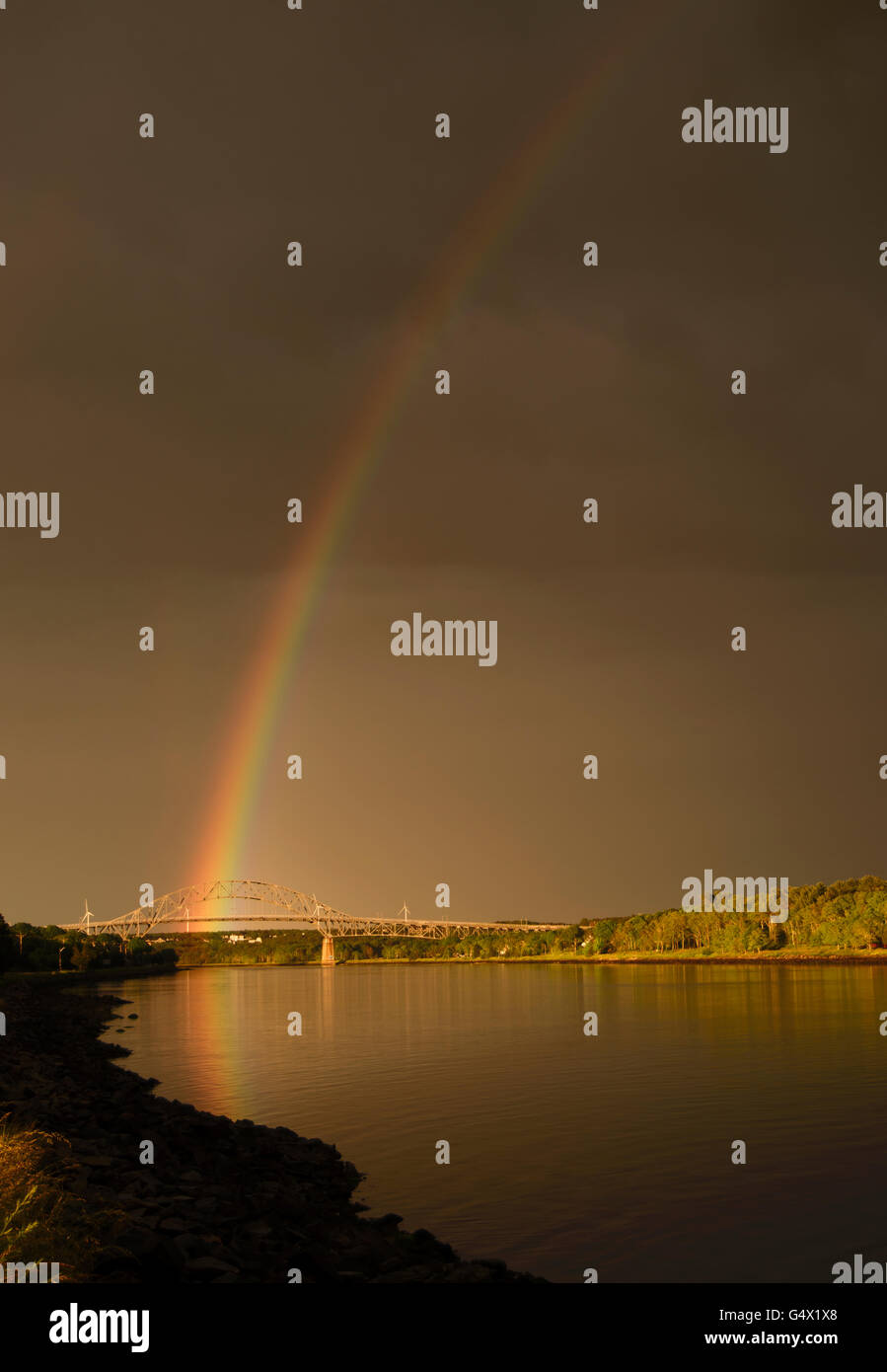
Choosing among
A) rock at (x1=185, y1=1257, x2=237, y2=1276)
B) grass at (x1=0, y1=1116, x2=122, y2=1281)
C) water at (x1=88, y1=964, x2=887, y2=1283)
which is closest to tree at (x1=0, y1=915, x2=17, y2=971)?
water at (x1=88, y1=964, x2=887, y2=1283)

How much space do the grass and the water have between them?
8.36 metres

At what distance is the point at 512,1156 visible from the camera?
103ft

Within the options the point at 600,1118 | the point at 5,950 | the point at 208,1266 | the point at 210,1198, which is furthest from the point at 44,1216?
the point at 5,950

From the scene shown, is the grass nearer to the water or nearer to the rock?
the rock

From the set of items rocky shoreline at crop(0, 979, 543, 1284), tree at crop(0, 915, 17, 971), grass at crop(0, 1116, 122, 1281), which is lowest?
tree at crop(0, 915, 17, 971)

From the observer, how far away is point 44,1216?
50.2 feet

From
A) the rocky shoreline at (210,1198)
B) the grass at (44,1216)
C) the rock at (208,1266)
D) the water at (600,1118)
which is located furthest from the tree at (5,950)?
the rock at (208,1266)

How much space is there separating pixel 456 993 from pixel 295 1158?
357 feet

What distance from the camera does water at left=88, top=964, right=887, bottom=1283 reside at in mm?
22719

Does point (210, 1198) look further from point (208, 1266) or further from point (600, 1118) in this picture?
point (600, 1118)

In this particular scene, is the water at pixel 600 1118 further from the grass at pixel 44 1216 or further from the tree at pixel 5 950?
the tree at pixel 5 950
